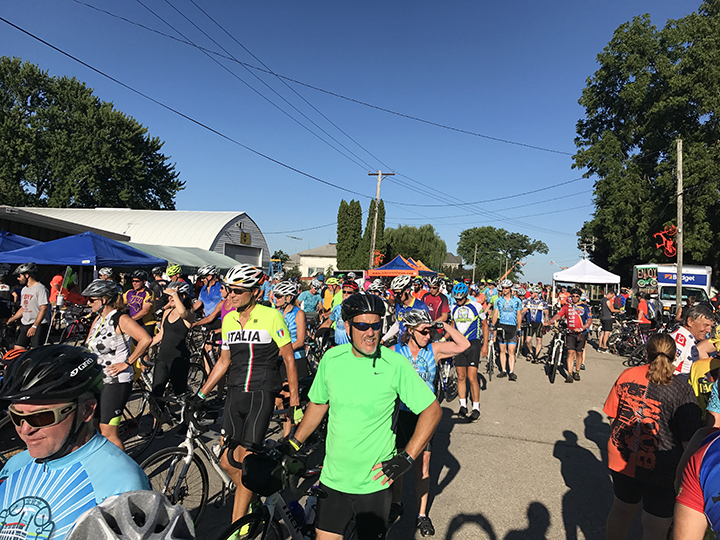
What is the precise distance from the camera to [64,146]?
44.6 metres

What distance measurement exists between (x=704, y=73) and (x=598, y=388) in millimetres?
29408

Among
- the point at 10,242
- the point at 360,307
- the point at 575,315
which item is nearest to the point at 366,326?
the point at 360,307

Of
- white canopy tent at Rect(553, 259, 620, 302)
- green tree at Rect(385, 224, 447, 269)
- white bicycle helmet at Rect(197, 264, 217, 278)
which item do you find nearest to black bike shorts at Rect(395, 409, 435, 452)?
white bicycle helmet at Rect(197, 264, 217, 278)

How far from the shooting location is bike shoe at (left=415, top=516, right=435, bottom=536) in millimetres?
3562

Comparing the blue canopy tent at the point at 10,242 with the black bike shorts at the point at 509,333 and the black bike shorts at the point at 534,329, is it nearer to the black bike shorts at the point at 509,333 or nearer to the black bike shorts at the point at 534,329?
the black bike shorts at the point at 509,333

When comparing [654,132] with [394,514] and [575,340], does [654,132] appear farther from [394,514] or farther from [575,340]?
[394,514]

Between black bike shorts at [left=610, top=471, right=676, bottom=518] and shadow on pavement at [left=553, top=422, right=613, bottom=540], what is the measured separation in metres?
0.97

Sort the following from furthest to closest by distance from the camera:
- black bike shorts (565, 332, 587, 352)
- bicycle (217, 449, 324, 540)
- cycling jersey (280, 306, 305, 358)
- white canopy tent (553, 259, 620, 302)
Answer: white canopy tent (553, 259, 620, 302)
black bike shorts (565, 332, 587, 352)
cycling jersey (280, 306, 305, 358)
bicycle (217, 449, 324, 540)

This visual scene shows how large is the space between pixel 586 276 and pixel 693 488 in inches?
1049

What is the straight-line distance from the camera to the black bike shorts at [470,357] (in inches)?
264

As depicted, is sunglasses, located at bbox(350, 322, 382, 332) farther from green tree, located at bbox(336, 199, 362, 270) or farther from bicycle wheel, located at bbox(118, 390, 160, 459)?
green tree, located at bbox(336, 199, 362, 270)

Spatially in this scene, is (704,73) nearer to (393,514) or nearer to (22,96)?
(393,514)

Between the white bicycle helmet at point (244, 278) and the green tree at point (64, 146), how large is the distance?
5039 centimetres

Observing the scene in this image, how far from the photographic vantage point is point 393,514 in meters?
2.58
